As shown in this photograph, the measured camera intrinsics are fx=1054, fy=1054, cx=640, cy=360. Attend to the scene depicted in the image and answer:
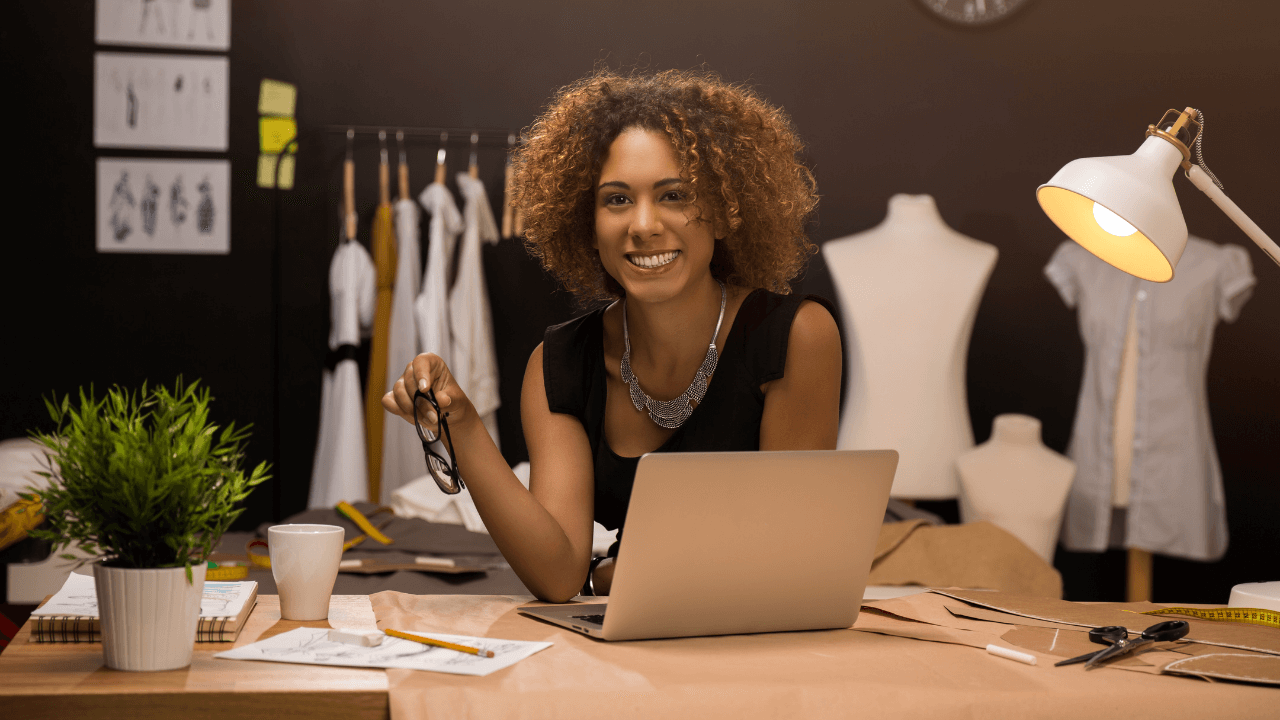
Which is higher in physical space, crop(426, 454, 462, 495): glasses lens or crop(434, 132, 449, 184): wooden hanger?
crop(434, 132, 449, 184): wooden hanger

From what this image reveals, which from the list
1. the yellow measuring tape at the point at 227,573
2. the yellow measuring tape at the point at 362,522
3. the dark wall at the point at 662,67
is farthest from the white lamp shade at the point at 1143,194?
the dark wall at the point at 662,67

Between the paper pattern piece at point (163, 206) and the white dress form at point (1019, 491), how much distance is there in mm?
2736

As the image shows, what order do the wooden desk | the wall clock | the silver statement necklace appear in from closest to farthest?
1. the wooden desk
2. the silver statement necklace
3. the wall clock

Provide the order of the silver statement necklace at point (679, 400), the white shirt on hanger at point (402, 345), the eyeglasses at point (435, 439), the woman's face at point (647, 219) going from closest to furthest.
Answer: the eyeglasses at point (435, 439), the woman's face at point (647, 219), the silver statement necklace at point (679, 400), the white shirt on hanger at point (402, 345)

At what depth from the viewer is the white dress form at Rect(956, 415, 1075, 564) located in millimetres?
3229

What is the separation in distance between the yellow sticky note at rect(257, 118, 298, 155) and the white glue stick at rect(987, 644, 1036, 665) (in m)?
3.42

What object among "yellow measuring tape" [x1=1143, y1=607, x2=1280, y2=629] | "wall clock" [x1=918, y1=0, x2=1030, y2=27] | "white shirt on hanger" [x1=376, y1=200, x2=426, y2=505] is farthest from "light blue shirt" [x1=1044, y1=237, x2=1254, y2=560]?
"yellow measuring tape" [x1=1143, y1=607, x2=1280, y2=629]

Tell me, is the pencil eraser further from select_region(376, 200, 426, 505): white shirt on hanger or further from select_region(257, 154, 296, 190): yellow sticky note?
select_region(257, 154, 296, 190): yellow sticky note

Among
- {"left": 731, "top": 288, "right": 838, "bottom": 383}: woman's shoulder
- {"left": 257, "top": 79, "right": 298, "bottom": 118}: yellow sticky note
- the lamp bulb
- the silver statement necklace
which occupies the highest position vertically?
{"left": 257, "top": 79, "right": 298, "bottom": 118}: yellow sticky note

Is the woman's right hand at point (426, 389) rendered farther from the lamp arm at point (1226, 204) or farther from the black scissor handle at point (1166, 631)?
the lamp arm at point (1226, 204)

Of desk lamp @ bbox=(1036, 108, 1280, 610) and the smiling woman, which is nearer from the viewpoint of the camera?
desk lamp @ bbox=(1036, 108, 1280, 610)

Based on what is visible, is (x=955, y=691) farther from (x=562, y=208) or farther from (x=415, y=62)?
(x=415, y=62)

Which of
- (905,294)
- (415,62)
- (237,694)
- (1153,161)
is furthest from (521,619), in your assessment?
(415,62)

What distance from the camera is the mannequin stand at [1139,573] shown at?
3502mm
